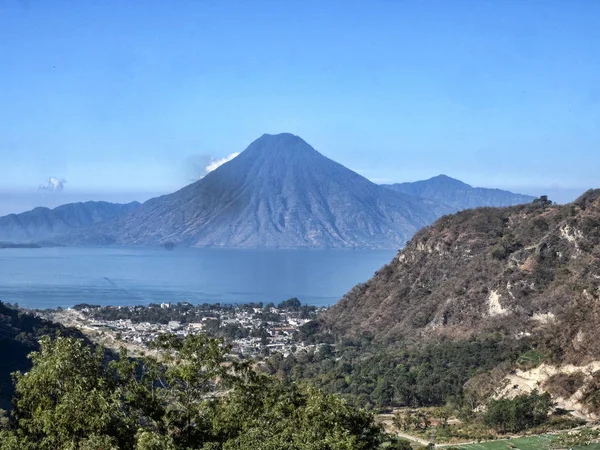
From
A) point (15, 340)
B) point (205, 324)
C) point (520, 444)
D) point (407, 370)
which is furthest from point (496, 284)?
point (205, 324)

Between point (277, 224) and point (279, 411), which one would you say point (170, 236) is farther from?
point (279, 411)

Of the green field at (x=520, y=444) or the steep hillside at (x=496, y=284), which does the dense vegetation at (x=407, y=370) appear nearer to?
the steep hillside at (x=496, y=284)

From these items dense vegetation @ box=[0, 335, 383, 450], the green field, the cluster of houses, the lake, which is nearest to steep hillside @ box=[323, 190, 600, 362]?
the cluster of houses

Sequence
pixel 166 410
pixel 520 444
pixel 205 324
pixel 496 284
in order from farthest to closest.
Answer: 1. pixel 205 324
2. pixel 496 284
3. pixel 520 444
4. pixel 166 410

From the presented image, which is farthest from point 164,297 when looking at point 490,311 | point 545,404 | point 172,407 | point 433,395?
point 172,407

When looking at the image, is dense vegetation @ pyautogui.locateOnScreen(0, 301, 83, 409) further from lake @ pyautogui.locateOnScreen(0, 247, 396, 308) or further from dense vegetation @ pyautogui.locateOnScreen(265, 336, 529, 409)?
lake @ pyautogui.locateOnScreen(0, 247, 396, 308)

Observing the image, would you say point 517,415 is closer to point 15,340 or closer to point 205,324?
point 15,340

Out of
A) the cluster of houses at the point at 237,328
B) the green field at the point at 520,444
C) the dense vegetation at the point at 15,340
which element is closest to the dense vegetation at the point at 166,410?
the green field at the point at 520,444
